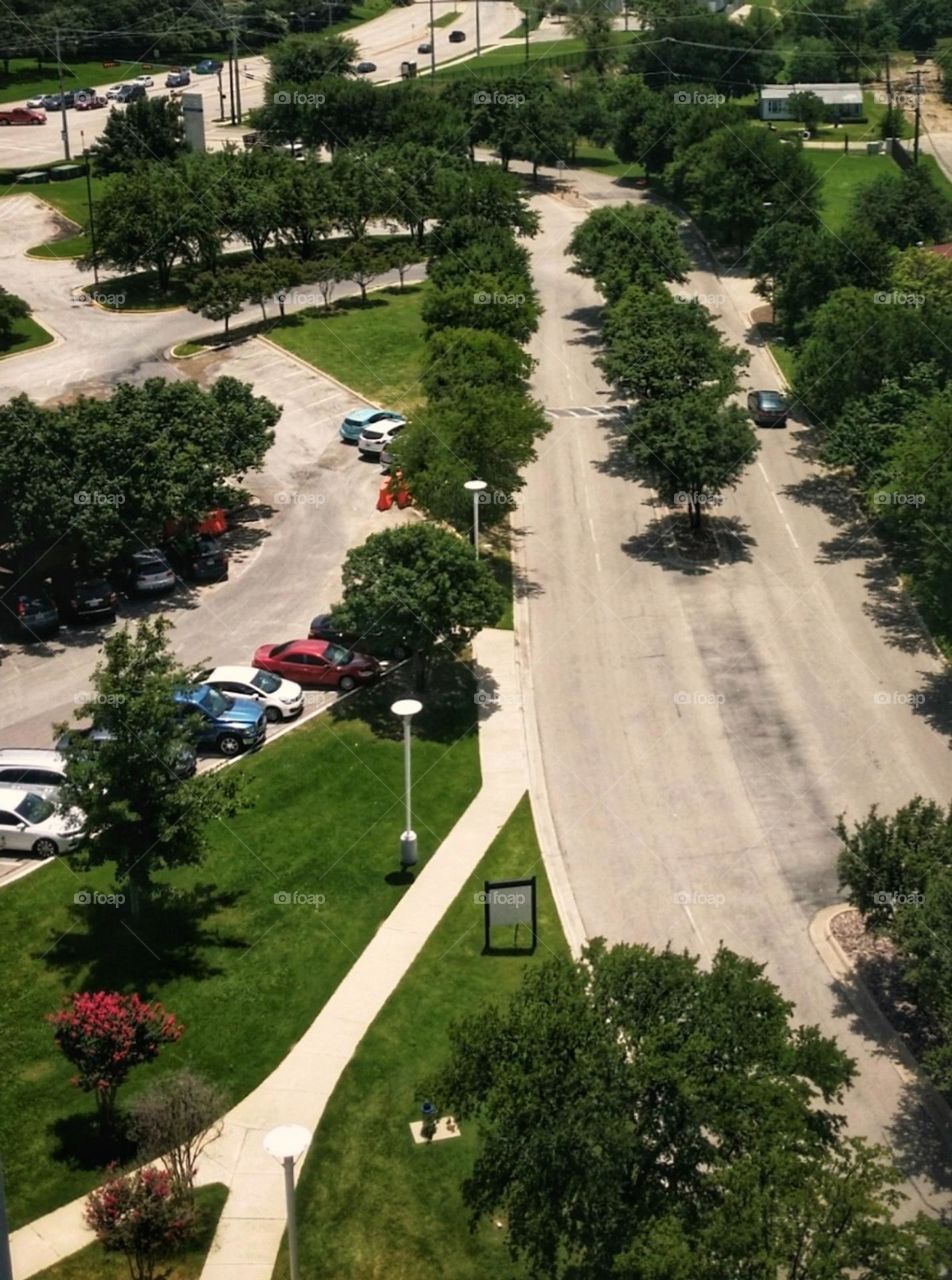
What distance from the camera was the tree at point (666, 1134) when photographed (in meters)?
23.5

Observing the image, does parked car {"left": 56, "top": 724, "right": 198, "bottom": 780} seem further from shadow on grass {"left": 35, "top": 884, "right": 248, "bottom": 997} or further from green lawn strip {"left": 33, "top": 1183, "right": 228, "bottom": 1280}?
green lawn strip {"left": 33, "top": 1183, "right": 228, "bottom": 1280}

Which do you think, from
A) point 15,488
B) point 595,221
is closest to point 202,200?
point 595,221

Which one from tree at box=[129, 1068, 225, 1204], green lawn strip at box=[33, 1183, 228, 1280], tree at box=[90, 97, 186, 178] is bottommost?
green lawn strip at box=[33, 1183, 228, 1280]

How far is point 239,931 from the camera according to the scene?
38906 millimetres

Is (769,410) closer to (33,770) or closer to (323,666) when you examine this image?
(323,666)

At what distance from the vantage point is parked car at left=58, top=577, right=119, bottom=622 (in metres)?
54.4

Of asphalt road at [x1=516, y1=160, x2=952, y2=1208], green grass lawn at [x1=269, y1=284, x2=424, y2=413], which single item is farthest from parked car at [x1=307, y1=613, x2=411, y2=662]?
green grass lawn at [x1=269, y1=284, x2=424, y2=413]

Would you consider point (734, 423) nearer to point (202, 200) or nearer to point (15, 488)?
point (15, 488)

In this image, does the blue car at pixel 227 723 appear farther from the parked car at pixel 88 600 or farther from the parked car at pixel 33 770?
the parked car at pixel 88 600

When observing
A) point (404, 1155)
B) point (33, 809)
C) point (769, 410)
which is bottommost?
point (404, 1155)

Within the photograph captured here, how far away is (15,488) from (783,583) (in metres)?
28.4

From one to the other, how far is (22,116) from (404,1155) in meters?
119

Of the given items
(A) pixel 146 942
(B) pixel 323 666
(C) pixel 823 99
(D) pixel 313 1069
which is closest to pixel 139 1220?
(D) pixel 313 1069

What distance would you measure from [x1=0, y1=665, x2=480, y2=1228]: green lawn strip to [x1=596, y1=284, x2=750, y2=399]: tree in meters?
20.7
